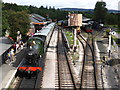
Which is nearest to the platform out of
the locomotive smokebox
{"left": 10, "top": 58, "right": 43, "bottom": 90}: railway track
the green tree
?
{"left": 10, "top": 58, "right": 43, "bottom": 90}: railway track

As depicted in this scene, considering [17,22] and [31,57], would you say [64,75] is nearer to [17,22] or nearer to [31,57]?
[31,57]

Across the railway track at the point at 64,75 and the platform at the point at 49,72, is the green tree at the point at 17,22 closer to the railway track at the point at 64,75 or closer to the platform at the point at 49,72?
the platform at the point at 49,72

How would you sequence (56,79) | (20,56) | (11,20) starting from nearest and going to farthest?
(56,79), (20,56), (11,20)

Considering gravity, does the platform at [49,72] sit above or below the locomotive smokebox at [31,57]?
below

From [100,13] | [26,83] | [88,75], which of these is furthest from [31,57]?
[100,13]

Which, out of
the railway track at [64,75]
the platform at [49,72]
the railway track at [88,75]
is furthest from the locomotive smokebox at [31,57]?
the railway track at [88,75]

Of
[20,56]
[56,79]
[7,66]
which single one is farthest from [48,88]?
[20,56]

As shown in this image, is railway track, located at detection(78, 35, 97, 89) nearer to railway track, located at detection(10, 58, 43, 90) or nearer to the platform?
the platform

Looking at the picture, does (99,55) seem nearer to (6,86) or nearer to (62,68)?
(62,68)

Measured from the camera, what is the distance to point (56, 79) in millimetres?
16031

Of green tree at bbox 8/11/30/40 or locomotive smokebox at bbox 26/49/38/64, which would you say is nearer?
locomotive smokebox at bbox 26/49/38/64

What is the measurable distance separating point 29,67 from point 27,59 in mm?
736

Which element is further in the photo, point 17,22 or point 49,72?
point 17,22

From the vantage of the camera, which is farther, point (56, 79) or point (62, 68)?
point (62, 68)
